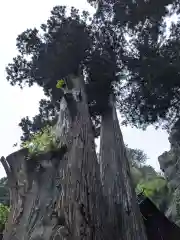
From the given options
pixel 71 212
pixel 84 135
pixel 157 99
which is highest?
pixel 157 99

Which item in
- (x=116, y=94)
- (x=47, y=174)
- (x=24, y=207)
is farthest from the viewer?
(x=116, y=94)

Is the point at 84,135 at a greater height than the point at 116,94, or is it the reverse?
the point at 116,94

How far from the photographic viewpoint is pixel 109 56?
10695 millimetres

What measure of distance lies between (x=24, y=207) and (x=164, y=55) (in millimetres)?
7579

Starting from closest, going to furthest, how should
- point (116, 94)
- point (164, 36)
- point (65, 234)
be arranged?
point (65, 234) → point (164, 36) → point (116, 94)

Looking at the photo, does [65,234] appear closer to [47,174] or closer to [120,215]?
[47,174]

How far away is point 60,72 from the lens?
9.91 meters

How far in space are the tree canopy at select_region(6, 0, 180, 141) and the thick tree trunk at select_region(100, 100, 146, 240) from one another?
2110mm

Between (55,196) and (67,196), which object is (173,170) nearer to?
(67,196)

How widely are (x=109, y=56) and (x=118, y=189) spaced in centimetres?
515

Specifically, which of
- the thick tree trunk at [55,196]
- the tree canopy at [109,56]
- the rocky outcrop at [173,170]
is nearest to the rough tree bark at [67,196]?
the thick tree trunk at [55,196]

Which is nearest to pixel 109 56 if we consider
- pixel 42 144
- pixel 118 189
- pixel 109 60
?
pixel 109 60

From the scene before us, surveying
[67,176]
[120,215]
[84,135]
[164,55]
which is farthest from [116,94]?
[67,176]

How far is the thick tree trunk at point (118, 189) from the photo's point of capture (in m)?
6.14
